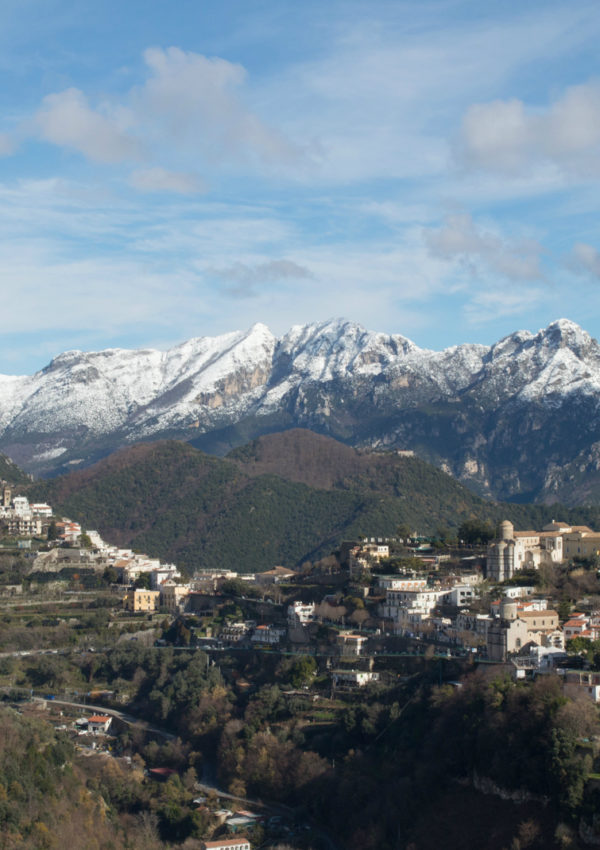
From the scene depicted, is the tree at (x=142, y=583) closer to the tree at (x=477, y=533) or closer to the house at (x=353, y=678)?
the tree at (x=477, y=533)

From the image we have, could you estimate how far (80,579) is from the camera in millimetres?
86875

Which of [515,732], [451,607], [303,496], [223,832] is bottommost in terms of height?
[223,832]

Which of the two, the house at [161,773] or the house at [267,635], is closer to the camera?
the house at [161,773]

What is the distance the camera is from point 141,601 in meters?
82.6

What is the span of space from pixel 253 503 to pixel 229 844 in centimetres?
8536

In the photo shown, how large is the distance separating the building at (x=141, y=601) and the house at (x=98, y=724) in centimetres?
1639

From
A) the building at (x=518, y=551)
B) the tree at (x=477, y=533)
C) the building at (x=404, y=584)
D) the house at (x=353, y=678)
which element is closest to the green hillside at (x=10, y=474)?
the tree at (x=477, y=533)

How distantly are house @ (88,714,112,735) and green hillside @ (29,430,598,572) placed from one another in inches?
2135

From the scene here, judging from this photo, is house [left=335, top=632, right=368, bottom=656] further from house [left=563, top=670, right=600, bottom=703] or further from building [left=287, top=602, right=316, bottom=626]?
house [left=563, top=670, right=600, bottom=703]

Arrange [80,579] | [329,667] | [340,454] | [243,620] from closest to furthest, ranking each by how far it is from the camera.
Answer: [329,667]
[243,620]
[80,579]
[340,454]

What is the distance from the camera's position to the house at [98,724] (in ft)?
212

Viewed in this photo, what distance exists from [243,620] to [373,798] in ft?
79.7

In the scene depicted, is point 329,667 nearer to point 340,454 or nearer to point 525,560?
point 525,560

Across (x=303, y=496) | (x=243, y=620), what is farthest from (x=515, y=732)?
(x=303, y=496)
